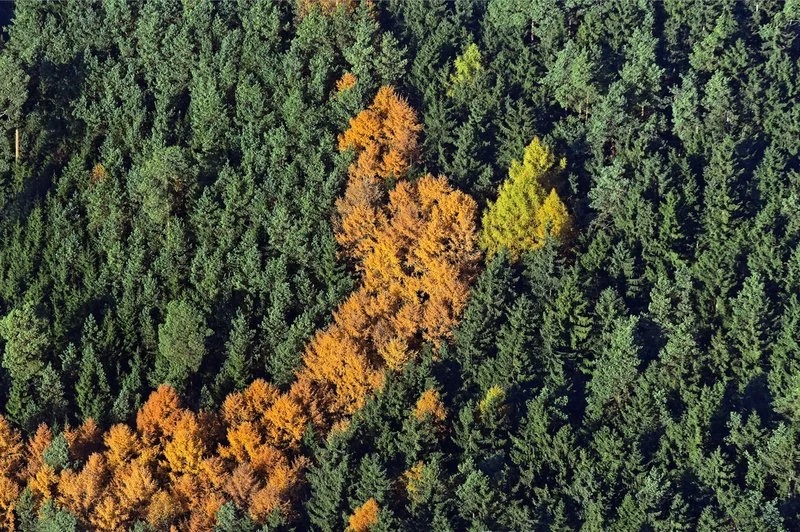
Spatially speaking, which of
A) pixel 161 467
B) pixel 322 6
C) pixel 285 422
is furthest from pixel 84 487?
pixel 322 6

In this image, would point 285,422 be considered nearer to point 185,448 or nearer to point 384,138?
point 185,448

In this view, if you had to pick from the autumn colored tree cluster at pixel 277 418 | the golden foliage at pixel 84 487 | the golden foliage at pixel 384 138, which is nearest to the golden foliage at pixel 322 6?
the golden foliage at pixel 384 138

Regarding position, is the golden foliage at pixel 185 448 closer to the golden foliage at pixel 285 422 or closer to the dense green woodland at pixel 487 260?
the dense green woodland at pixel 487 260

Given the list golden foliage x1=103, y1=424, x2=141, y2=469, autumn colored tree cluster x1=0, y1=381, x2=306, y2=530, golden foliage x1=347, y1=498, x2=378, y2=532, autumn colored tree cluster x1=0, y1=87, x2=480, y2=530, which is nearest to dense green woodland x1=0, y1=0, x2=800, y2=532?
golden foliage x1=347, y1=498, x2=378, y2=532

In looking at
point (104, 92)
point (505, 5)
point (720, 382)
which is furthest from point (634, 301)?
point (104, 92)

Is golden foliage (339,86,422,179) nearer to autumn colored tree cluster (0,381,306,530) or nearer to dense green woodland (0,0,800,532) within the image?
dense green woodland (0,0,800,532)
